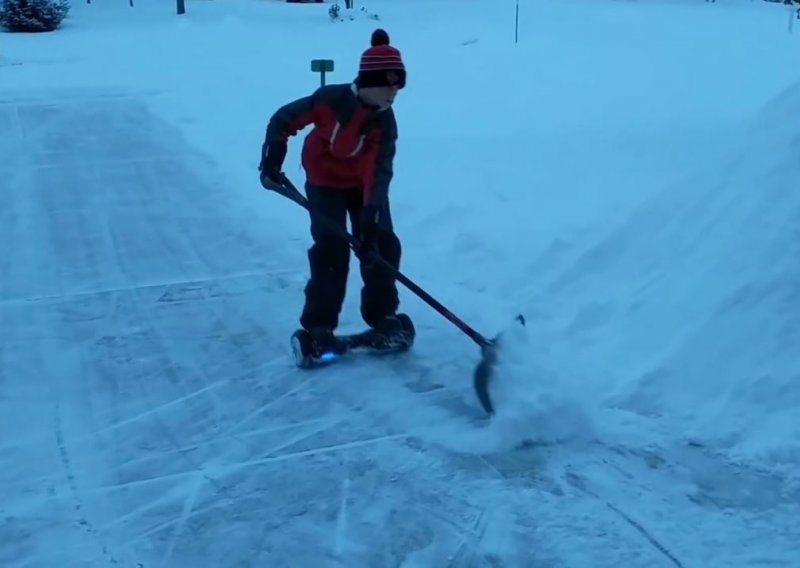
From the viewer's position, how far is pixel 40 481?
420 centimetres

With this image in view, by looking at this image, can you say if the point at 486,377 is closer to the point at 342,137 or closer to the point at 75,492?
the point at 342,137

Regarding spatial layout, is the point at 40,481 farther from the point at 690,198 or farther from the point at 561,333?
the point at 690,198

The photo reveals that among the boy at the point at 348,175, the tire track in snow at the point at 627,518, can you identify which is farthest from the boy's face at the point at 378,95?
the tire track in snow at the point at 627,518

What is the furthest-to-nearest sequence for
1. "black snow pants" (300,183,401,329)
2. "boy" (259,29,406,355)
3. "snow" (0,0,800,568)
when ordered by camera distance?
"black snow pants" (300,183,401,329) → "boy" (259,29,406,355) → "snow" (0,0,800,568)

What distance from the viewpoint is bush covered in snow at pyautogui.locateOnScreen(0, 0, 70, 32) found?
86.4 ft

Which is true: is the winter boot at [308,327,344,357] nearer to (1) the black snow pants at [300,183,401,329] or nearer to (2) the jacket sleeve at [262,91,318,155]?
(1) the black snow pants at [300,183,401,329]

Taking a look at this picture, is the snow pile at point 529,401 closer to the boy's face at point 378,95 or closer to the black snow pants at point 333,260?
→ the black snow pants at point 333,260

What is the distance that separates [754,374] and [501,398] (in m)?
1.17

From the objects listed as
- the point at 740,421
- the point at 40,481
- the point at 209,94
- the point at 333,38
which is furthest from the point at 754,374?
the point at 333,38

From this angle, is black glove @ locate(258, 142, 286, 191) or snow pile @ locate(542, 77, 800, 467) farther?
black glove @ locate(258, 142, 286, 191)

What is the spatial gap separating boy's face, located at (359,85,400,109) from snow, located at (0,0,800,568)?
4.29ft

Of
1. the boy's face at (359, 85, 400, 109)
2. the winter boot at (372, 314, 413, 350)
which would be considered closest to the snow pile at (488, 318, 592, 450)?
the winter boot at (372, 314, 413, 350)

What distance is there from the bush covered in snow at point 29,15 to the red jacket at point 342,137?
23.4 m

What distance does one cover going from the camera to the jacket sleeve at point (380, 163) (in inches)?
210
